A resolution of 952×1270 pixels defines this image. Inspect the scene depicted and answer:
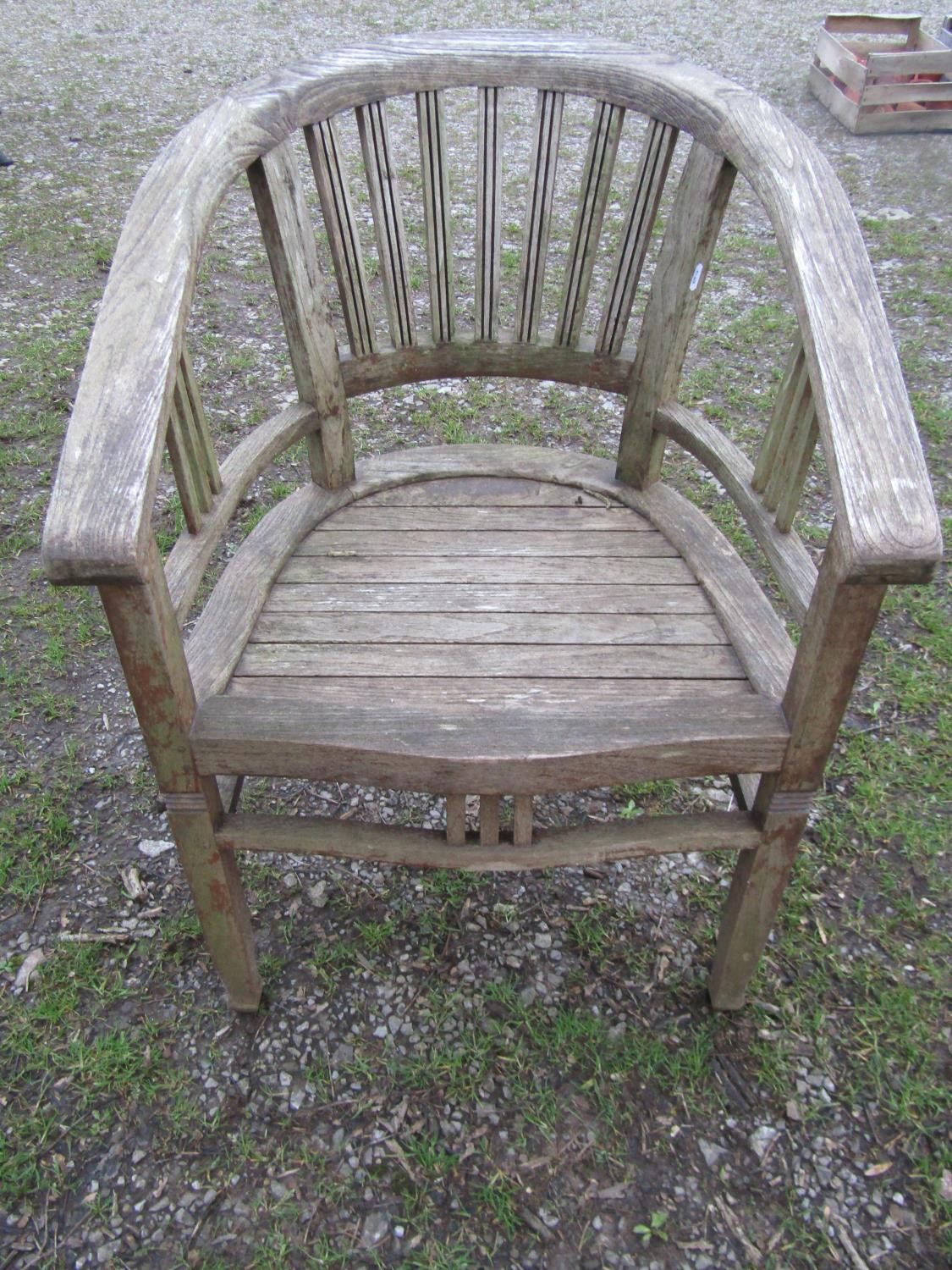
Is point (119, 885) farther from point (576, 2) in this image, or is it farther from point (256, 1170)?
point (576, 2)

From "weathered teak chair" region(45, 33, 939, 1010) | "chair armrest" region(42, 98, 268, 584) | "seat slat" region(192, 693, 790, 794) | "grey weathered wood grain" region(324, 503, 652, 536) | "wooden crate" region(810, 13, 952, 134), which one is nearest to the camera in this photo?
"chair armrest" region(42, 98, 268, 584)

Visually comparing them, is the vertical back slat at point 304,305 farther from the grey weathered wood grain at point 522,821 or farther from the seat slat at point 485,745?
the grey weathered wood grain at point 522,821

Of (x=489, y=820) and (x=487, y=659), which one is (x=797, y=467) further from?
(x=489, y=820)

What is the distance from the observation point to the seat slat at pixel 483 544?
1.88 metres

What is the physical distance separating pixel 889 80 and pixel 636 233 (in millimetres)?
4844

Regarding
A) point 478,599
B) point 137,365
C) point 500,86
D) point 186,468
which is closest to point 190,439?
point 186,468

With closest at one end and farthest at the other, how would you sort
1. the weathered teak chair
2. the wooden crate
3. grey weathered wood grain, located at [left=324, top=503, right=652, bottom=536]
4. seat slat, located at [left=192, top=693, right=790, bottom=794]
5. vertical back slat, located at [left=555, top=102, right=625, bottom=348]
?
the weathered teak chair → seat slat, located at [left=192, top=693, right=790, bottom=794] → vertical back slat, located at [left=555, top=102, right=625, bottom=348] → grey weathered wood grain, located at [left=324, top=503, right=652, bottom=536] → the wooden crate

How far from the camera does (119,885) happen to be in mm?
2137

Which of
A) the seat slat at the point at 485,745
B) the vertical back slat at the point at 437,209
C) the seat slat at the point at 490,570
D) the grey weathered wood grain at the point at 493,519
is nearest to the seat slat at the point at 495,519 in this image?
the grey weathered wood grain at the point at 493,519

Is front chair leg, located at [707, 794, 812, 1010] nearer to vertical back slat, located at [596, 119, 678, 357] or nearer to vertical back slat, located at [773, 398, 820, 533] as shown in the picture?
vertical back slat, located at [773, 398, 820, 533]

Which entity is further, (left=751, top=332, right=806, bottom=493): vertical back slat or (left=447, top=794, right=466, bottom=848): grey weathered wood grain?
(left=751, top=332, right=806, bottom=493): vertical back slat

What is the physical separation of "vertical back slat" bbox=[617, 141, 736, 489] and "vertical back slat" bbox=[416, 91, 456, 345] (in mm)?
392

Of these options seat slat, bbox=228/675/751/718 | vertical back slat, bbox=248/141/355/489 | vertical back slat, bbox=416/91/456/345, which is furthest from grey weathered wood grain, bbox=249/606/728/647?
vertical back slat, bbox=416/91/456/345

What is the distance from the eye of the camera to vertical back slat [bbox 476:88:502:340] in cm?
185
